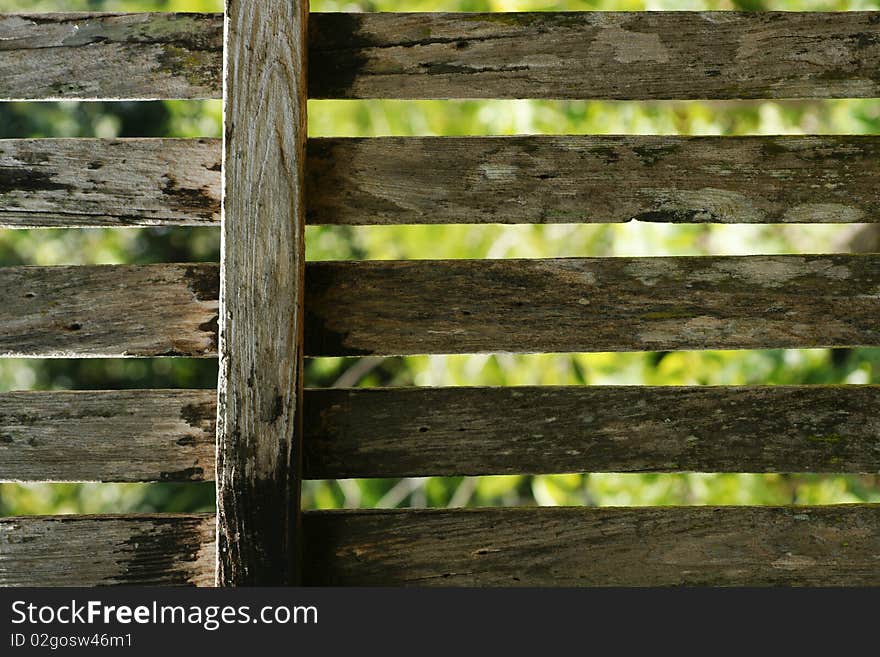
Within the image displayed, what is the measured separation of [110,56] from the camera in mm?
1093

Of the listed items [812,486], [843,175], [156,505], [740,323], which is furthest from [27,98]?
[156,505]

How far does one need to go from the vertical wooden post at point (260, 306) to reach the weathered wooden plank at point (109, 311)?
8 centimetres

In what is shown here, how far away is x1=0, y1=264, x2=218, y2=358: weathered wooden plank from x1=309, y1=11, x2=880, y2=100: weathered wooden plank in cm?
38

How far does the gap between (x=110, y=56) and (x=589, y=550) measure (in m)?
1.04

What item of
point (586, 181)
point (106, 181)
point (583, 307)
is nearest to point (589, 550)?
point (583, 307)

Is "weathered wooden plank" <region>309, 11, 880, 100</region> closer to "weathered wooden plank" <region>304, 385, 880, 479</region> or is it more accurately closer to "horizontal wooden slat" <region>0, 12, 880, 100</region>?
"horizontal wooden slat" <region>0, 12, 880, 100</region>

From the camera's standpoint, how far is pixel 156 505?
12.8 ft

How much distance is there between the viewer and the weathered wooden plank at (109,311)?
42.3 inches

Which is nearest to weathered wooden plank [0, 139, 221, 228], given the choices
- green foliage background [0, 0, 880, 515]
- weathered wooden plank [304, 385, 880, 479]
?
weathered wooden plank [304, 385, 880, 479]

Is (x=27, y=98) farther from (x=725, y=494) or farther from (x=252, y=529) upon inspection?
(x=725, y=494)

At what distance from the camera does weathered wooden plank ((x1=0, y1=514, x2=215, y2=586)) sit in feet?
3.52


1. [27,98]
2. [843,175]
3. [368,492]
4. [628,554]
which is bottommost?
[368,492]

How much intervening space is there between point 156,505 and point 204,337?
10.6ft

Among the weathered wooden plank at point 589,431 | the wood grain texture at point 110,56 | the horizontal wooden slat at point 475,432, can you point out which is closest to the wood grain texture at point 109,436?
the horizontal wooden slat at point 475,432
